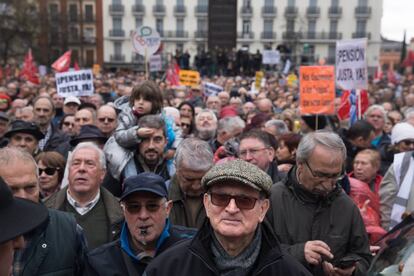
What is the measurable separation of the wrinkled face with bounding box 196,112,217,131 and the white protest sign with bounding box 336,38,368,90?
2814 mm

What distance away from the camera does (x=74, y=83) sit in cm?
994

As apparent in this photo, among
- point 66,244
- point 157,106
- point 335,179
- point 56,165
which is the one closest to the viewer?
point 66,244

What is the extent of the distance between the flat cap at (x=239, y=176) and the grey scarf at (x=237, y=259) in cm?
23

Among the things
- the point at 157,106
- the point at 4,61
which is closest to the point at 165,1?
the point at 4,61

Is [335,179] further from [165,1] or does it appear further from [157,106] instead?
[165,1]

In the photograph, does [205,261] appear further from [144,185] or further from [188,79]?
[188,79]

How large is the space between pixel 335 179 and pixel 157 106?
222cm

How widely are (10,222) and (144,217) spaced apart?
114 cm

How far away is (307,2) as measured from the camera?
242ft

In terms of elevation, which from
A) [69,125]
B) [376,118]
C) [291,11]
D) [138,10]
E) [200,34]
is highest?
[291,11]

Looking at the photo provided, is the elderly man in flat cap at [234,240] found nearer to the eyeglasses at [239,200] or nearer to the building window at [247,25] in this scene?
the eyeglasses at [239,200]

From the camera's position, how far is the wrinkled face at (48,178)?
430 centimetres

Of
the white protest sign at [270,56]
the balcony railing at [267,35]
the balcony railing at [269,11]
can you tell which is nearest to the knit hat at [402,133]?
the white protest sign at [270,56]

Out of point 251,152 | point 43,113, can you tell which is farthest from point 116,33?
point 251,152
